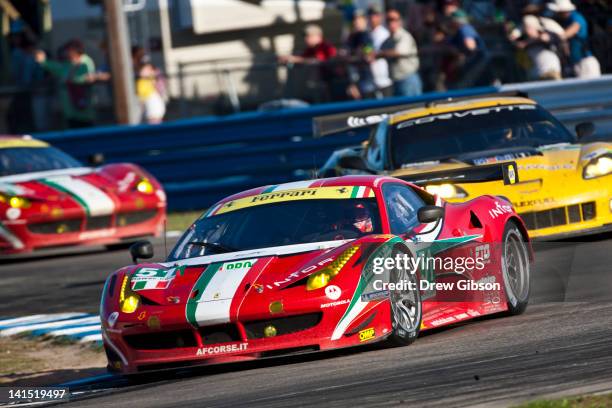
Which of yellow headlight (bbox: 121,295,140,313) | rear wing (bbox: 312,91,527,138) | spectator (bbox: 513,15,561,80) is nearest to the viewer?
yellow headlight (bbox: 121,295,140,313)

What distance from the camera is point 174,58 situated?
2419cm

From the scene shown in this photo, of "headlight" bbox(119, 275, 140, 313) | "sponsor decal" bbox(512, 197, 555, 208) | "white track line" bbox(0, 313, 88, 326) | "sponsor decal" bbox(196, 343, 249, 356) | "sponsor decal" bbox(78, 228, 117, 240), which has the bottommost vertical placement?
"sponsor decal" bbox(78, 228, 117, 240)

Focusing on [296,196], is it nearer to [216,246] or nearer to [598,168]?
[216,246]

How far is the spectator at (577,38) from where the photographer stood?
18.1m

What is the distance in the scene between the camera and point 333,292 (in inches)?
304

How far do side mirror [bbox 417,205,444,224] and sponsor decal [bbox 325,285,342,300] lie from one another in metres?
1.11

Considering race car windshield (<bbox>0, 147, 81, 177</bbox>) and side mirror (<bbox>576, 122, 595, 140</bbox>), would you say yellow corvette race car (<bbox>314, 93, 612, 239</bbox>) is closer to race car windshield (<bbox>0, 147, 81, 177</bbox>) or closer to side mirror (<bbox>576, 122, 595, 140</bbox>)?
side mirror (<bbox>576, 122, 595, 140</bbox>)

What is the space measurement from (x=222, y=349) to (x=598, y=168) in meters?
5.35

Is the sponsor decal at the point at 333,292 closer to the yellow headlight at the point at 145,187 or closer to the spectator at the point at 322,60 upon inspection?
the yellow headlight at the point at 145,187

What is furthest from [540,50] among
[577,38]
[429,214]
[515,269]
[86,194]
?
[429,214]

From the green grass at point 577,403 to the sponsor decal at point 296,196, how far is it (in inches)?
126

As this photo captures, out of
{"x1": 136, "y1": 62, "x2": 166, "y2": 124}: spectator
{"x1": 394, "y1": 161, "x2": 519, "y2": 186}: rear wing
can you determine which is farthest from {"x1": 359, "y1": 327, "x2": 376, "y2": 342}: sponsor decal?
{"x1": 136, "y1": 62, "x2": 166, "y2": 124}: spectator

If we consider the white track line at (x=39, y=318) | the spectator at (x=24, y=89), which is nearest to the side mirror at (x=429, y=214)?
the white track line at (x=39, y=318)

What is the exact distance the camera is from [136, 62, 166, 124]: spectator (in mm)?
20953
